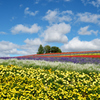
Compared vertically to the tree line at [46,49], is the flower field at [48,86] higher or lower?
lower

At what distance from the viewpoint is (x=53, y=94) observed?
4348 mm

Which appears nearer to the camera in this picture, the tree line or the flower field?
the flower field

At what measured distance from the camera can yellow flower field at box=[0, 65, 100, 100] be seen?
4.35 metres

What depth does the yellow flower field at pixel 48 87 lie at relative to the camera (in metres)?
4.35

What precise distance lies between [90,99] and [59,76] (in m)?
1.78

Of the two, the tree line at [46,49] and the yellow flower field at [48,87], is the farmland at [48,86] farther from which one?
the tree line at [46,49]

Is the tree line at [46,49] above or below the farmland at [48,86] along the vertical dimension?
above

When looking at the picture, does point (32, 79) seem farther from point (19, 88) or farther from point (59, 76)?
point (59, 76)

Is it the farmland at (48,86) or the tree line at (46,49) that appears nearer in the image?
the farmland at (48,86)

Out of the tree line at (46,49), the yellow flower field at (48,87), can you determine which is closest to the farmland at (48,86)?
the yellow flower field at (48,87)

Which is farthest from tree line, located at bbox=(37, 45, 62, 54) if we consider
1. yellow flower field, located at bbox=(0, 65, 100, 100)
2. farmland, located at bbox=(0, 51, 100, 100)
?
yellow flower field, located at bbox=(0, 65, 100, 100)

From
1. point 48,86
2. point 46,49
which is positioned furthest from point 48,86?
point 46,49

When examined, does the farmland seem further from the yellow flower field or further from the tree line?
the tree line

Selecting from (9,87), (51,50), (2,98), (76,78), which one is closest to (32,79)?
(9,87)
